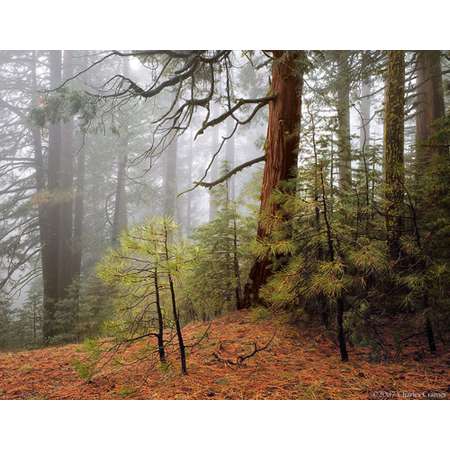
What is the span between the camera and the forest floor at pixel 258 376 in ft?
6.89

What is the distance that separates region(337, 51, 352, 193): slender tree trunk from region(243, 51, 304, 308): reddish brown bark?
398 mm

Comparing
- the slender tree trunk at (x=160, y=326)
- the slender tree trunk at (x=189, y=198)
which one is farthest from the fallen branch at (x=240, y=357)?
the slender tree trunk at (x=189, y=198)

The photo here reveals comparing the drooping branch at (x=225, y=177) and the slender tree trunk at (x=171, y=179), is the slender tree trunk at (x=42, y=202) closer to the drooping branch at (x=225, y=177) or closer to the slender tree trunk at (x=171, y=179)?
the slender tree trunk at (x=171, y=179)

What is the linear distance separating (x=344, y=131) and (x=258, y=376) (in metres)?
1.93

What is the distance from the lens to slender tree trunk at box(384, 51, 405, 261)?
95.0 inches

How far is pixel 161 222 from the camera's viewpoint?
2.05m

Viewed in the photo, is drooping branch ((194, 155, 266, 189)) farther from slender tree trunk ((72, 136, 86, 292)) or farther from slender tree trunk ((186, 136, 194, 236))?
slender tree trunk ((72, 136, 86, 292))

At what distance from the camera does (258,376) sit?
85.6 inches

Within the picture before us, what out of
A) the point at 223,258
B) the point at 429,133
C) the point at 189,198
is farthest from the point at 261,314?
the point at 429,133

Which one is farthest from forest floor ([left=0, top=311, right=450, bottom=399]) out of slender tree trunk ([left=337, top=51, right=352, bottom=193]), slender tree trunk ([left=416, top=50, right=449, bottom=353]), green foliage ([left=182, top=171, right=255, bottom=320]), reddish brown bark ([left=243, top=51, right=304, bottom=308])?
slender tree trunk ([left=337, top=51, right=352, bottom=193])

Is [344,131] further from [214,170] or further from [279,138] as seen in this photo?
[214,170]

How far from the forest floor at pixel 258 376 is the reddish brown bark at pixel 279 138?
61cm
